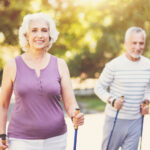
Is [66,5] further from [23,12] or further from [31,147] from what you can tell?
[31,147]

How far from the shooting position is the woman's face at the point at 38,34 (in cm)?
287

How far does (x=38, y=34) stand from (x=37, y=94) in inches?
18.0

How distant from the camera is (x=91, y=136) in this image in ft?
24.4

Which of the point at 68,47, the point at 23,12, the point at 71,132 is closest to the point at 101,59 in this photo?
the point at 68,47

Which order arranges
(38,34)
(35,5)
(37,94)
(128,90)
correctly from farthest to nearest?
(35,5) → (128,90) → (38,34) → (37,94)

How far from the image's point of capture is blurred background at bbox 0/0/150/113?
1227 cm

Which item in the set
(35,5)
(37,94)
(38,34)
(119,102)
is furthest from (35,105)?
(35,5)

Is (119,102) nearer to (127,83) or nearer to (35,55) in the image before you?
(127,83)

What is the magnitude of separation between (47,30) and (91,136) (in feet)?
15.7

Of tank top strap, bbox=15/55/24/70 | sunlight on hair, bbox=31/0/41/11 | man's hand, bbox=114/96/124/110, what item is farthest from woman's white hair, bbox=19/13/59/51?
sunlight on hair, bbox=31/0/41/11

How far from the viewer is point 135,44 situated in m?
4.20

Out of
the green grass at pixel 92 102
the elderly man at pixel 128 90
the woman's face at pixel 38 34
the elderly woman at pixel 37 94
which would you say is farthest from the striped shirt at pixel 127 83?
the green grass at pixel 92 102

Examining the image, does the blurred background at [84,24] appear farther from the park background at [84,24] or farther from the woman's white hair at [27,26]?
the woman's white hair at [27,26]

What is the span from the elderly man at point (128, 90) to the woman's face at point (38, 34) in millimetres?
1397
